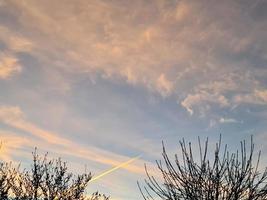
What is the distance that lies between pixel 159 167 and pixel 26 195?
25.3 meters

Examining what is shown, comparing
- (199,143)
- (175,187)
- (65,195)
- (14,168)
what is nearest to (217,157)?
(199,143)

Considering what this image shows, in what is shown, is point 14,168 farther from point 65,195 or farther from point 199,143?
point 199,143

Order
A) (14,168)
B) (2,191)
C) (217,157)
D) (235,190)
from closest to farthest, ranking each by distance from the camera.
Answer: (235,190), (217,157), (2,191), (14,168)

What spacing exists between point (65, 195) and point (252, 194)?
2655 cm

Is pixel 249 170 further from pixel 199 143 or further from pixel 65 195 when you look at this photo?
pixel 65 195

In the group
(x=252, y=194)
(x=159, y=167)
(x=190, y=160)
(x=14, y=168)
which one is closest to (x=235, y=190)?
(x=252, y=194)

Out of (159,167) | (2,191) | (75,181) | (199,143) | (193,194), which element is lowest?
(193,194)

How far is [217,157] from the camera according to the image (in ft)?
35.7

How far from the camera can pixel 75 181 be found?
36.6 metres

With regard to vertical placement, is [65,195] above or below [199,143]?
above

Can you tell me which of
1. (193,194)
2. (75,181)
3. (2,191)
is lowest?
(193,194)

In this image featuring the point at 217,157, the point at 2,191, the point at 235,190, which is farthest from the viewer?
the point at 2,191

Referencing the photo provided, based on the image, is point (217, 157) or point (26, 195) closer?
point (217, 157)

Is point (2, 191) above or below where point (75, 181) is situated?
below
